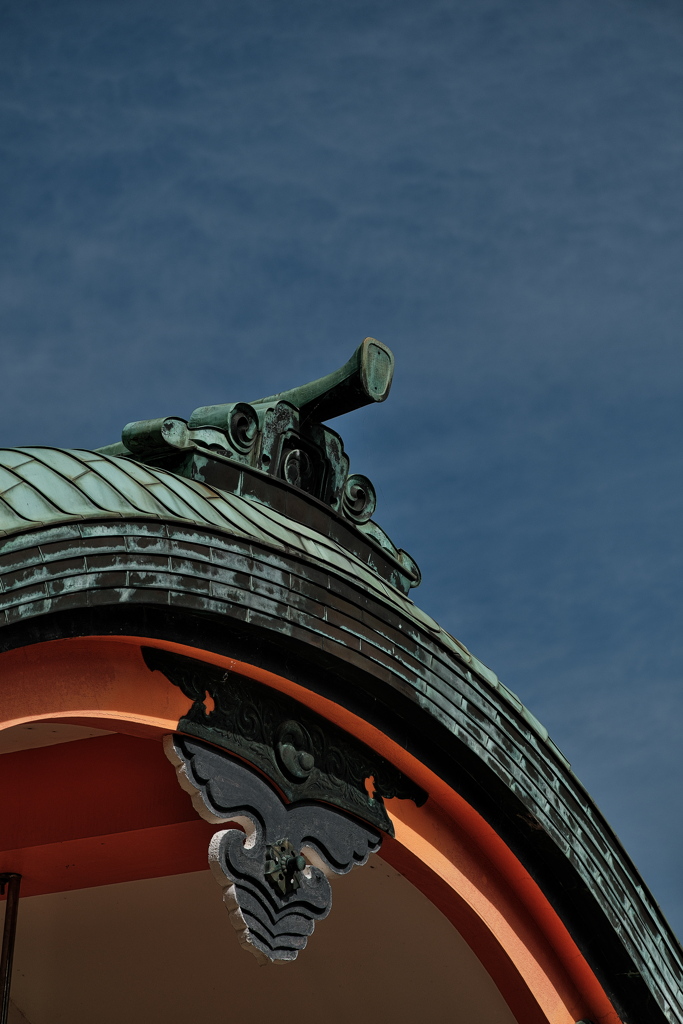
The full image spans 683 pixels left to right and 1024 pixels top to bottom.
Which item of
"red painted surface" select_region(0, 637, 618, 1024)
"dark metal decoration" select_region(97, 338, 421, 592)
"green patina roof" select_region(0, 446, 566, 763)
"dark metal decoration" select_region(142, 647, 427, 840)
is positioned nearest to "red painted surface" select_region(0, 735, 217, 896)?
"red painted surface" select_region(0, 637, 618, 1024)

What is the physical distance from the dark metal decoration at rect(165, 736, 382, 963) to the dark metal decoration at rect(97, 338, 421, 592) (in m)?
1.15

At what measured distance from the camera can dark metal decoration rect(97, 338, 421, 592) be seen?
17.3ft

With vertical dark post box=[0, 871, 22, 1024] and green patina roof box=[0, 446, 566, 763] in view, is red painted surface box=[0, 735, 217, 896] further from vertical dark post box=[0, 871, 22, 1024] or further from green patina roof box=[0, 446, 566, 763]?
green patina roof box=[0, 446, 566, 763]

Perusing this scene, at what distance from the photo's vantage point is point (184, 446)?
521cm

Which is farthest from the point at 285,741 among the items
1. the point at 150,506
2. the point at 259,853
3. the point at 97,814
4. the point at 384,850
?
the point at 150,506

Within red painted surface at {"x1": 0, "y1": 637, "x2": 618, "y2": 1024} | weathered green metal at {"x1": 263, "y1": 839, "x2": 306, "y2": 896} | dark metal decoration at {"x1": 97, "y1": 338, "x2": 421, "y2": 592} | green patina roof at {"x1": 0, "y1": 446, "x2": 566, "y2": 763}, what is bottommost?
weathered green metal at {"x1": 263, "y1": 839, "x2": 306, "y2": 896}

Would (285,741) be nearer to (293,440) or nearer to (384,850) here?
(384,850)

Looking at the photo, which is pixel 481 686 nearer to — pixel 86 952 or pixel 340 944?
pixel 340 944

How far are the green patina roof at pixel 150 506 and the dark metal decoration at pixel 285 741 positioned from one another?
48 cm

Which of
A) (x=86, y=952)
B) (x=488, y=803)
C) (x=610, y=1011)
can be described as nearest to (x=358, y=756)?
(x=488, y=803)

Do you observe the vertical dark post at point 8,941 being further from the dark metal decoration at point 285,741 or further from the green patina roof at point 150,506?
the green patina roof at point 150,506

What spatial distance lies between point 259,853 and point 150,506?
3.98ft

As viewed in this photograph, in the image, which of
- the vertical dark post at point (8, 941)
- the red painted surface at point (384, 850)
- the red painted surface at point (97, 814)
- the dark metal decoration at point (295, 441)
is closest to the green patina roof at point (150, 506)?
the dark metal decoration at point (295, 441)

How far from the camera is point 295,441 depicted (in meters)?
5.81
